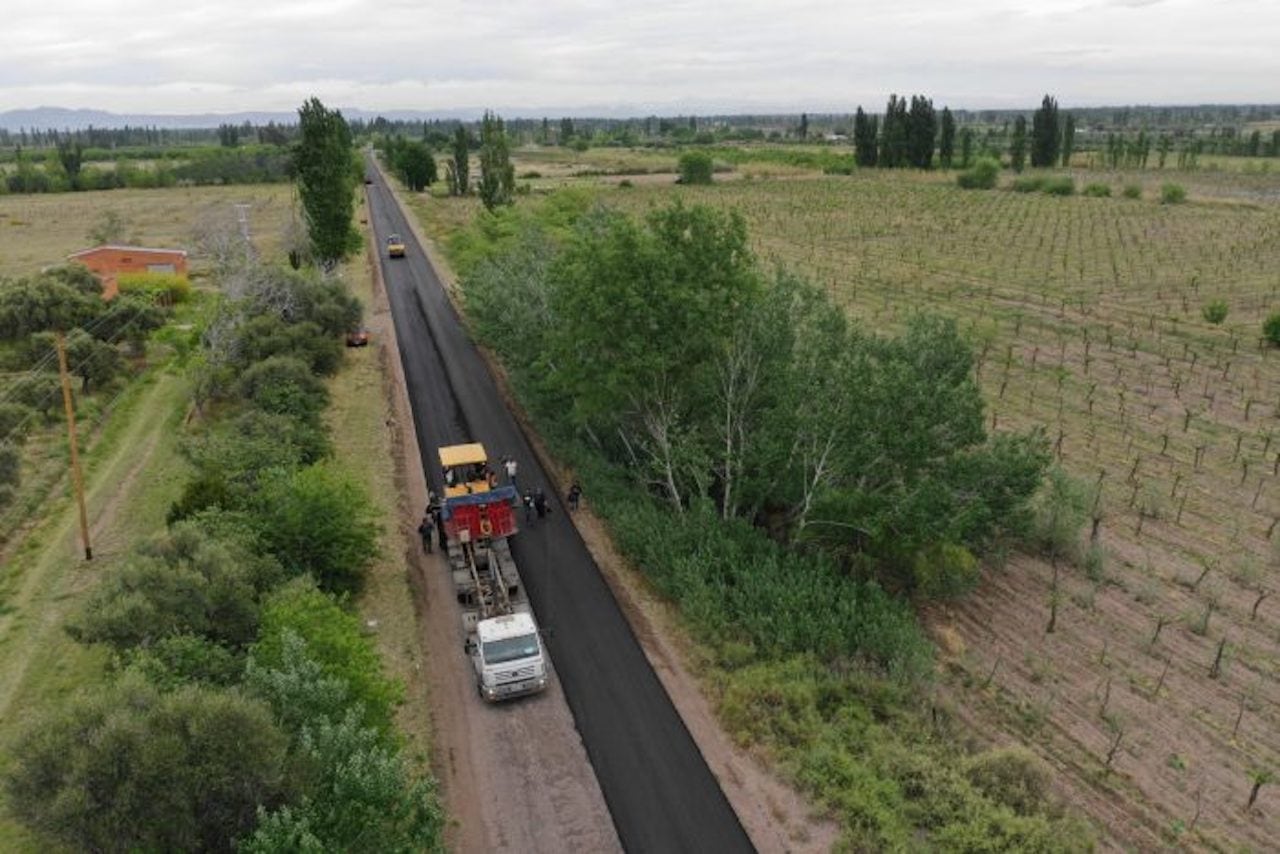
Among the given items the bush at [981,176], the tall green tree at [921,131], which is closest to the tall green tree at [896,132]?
the tall green tree at [921,131]

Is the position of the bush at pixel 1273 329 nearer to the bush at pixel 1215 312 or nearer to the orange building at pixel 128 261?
the bush at pixel 1215 312

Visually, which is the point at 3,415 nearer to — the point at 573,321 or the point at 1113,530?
the point at 573,321

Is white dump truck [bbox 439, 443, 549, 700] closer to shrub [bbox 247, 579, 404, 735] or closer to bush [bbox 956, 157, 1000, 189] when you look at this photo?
shrub [bbox 247, 579, 404, 735]

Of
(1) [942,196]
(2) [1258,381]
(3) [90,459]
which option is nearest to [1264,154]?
(1) [942,196]

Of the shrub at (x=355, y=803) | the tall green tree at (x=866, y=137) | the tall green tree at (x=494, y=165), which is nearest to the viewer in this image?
the shrub at (x=355, y=803)

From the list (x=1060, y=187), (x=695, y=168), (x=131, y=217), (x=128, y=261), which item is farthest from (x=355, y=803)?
(x=695, y=168)

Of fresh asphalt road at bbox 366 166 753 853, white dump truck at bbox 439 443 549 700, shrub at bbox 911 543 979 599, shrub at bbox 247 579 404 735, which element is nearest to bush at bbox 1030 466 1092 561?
shrub at bbox 911 543 979 599
